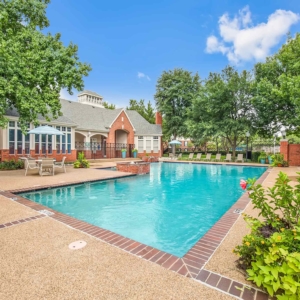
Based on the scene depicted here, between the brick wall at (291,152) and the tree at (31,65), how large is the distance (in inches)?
700

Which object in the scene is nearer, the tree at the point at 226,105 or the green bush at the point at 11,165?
the green bush at the point at 11,165

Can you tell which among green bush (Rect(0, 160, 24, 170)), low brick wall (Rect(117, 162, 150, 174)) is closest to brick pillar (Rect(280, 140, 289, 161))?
low brick wall (Rect(117, 162, 150, 174))

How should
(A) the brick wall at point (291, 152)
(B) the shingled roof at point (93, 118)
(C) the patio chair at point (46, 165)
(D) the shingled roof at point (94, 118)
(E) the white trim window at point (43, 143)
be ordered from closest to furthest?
(C) the patio chair at point (46, 165), (E) the white trim window at point (43, 143), (A) the brick wall at point (291, 152), (B) the shingled roof at point (93, 118), (D) the shingled roof at point (94, 118)

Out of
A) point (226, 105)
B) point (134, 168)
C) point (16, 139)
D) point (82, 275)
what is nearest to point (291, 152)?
point (226, 105)

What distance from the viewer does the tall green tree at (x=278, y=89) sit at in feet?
59.0

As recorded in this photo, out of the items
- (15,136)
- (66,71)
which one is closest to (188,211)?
(66,71)

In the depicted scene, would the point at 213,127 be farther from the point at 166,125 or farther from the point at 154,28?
the point at 154,28

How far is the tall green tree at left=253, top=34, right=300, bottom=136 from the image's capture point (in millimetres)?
17984

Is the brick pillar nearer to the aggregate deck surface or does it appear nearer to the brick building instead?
the brick building

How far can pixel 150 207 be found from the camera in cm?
732

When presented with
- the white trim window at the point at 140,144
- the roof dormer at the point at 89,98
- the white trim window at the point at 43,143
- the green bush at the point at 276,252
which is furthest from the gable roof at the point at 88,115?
the green bush at the point at 276,252

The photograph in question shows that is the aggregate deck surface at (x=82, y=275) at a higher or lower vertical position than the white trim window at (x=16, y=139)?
lower

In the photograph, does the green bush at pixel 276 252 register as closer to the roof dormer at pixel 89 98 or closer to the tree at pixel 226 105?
the tree at pixel 226 105

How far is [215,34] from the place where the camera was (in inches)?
776
